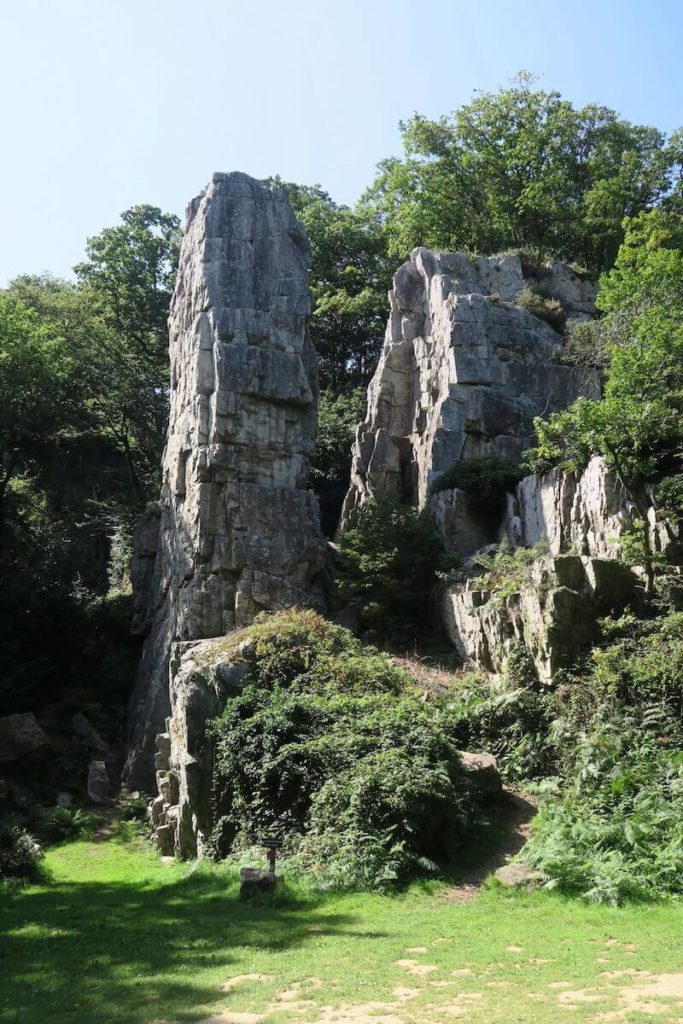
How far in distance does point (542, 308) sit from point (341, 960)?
24688 mm

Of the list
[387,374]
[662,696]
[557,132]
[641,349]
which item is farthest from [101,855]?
[557,132]

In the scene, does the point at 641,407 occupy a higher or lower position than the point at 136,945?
higher

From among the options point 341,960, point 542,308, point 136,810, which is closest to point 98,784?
point 136,810

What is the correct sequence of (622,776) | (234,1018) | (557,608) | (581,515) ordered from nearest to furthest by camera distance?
1. (234,1018)
2. (622,776)
3. (557,608)
4. (581,515)

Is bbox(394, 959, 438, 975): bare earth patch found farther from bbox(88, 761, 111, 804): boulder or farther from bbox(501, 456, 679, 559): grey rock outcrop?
bbox(88, 761, 111, 804): boulder

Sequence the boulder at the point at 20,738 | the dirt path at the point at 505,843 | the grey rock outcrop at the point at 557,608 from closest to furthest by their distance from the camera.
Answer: the dirt path at the point at 505,843, the grey rock outcrop at the point at 557,608, the boulder at the point at 20,738

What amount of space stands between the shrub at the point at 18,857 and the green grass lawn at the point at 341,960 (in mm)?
2238

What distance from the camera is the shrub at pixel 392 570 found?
72.6 ft

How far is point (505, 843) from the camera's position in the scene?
43.9 ft

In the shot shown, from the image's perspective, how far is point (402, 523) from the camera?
2316 centimetres

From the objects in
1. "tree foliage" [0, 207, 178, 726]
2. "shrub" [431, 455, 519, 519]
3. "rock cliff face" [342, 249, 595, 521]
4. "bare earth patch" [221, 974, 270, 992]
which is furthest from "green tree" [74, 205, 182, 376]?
"bare earth patch" [221, 974, 270, 992]

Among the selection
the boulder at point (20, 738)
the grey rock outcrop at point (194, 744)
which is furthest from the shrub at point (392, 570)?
the boulder at point (20, 738)

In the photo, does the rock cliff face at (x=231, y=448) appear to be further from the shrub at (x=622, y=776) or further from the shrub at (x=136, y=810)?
the shrub at (x=622, y=776)

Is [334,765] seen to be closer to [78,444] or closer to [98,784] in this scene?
[98,784]
